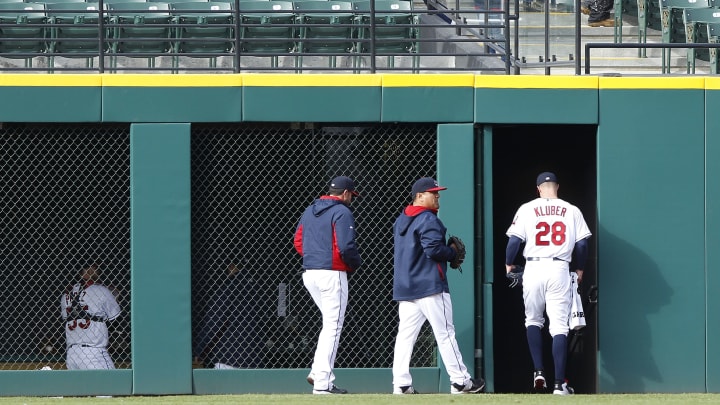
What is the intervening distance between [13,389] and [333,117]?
317cm

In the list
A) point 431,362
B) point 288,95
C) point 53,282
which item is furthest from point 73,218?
point 431,362

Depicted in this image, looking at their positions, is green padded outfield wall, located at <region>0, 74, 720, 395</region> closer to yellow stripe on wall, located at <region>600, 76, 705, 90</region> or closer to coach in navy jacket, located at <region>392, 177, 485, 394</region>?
yellow stripe on wall, located at <region>600, 76, 705, 90</region>

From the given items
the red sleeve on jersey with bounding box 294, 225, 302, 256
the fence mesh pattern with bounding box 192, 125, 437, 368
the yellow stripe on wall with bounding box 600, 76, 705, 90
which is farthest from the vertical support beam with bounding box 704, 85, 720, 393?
the red sleeve on jersey with bounding box 294, 225, 302, 256

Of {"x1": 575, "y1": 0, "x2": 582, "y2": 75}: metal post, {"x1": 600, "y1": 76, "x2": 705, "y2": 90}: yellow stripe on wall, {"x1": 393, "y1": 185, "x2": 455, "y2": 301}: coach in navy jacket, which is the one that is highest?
{"x1": 575, "y1": 0, "x2": 582, "y2": 75}: metal post

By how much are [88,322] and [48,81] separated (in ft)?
6.22

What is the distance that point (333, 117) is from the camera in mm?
→ 9047

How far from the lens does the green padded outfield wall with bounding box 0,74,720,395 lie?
8.95 m

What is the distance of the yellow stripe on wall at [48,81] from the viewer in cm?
889

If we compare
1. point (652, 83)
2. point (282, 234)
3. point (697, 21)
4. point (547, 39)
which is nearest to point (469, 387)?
point (282, 234)

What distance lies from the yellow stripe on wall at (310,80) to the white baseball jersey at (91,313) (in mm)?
2024

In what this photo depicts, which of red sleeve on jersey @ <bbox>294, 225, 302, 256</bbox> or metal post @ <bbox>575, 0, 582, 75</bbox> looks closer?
red sleeve on jersey @ <bbox>294, 225, 302, 256</bbox>

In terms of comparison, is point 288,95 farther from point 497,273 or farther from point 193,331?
point 497,273

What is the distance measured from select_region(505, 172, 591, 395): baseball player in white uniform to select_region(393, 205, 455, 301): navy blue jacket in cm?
68

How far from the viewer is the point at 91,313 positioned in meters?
9.24
